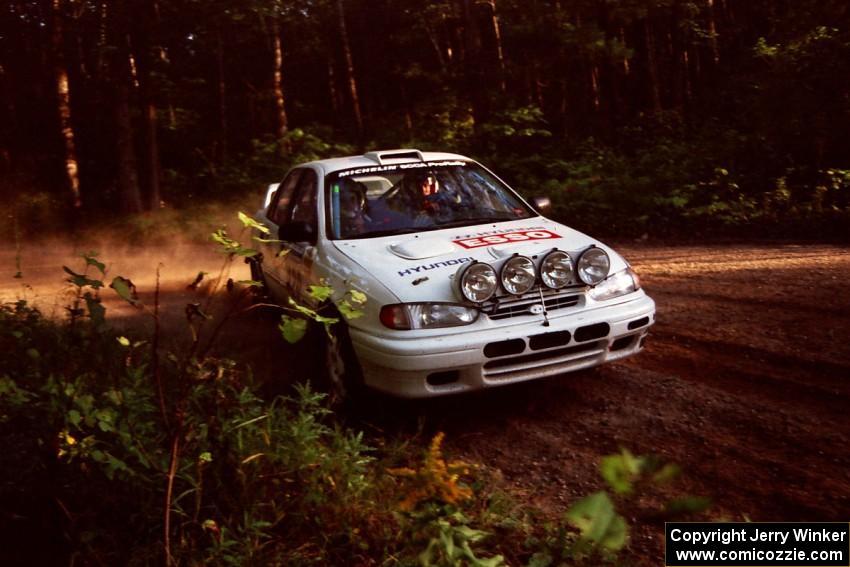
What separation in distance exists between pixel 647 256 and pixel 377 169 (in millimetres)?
4588

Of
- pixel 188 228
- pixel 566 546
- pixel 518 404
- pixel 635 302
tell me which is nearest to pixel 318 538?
pixel 566 546

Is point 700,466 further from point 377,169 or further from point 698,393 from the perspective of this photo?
point 377,169

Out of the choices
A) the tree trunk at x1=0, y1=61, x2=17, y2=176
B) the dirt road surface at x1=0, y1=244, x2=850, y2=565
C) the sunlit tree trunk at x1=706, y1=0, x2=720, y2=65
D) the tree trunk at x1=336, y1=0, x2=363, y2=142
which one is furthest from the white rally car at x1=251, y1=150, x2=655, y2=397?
the tree trunk at x1=0, y1=61, x2=17, y2=176

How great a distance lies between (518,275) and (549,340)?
428 millimetres

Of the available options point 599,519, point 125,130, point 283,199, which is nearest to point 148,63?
point 125,130

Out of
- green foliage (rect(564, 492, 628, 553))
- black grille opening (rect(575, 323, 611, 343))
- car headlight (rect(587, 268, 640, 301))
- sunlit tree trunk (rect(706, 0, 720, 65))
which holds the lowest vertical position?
black grille opening (rect(575, 323, 611, 343))

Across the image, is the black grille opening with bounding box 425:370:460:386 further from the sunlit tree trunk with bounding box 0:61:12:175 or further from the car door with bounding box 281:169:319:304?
the sunlit tree trunk with bounding box 0:61:12:175

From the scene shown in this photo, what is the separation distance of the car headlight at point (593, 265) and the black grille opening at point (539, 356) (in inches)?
15.9

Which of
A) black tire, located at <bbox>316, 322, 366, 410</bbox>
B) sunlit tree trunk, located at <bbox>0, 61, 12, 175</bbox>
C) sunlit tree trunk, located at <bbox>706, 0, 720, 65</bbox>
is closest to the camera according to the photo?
black tire, located at <bbox>316, 322, 366, 410</bbox>

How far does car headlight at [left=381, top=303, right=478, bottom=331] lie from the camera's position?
395 centimetres

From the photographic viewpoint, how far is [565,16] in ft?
53.3

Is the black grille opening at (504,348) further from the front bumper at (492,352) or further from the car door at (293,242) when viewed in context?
the car door at (293,242)

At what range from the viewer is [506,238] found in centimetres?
463

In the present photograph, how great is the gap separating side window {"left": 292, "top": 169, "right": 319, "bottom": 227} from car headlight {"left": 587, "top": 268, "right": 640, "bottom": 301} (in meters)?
2.19
